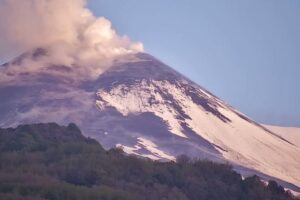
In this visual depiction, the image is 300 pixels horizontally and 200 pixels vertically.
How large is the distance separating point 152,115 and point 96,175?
94114 millimetres

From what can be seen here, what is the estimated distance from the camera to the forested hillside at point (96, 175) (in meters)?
42.5

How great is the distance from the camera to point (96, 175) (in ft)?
159

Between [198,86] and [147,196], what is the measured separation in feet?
380

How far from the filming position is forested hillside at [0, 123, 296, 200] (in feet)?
140

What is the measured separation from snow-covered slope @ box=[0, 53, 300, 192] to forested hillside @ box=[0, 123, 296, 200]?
213 ft

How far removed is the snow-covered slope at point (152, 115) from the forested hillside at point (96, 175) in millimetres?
64844

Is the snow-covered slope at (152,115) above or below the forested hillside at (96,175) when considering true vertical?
above

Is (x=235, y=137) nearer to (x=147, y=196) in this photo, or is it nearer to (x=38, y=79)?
(x=38, y=79)

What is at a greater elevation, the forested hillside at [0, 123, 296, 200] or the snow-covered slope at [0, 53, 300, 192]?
the snow-covered slope at [0, 53, 300, 192]

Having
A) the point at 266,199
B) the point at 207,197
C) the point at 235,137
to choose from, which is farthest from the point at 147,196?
the point at 235,137

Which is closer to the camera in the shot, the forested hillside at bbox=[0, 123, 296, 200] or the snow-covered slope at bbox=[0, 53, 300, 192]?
the forested hillside at bbox=[0, 123, 296, 200]

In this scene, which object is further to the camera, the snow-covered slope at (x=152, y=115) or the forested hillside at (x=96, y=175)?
the snow-covered slope at (x=152, y=115)

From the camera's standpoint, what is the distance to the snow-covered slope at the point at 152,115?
430 feet

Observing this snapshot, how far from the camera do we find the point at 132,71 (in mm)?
158500
